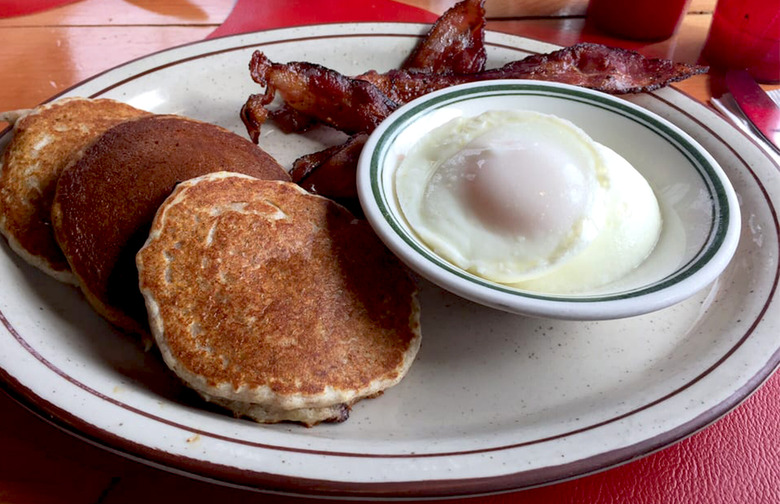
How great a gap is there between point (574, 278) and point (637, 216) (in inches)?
8.8

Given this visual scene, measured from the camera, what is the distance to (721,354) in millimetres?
1194

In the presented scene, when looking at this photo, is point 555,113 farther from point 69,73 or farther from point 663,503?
point 69,73

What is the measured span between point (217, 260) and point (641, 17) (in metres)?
2.36

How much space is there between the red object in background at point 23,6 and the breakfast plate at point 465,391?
181cm

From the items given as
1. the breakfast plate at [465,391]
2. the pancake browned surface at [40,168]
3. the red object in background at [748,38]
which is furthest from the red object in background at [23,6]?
the red object in background at [748,38]

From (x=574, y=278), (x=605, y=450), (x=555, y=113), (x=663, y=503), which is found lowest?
(x=663, y=503)

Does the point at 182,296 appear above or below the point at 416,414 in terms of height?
above

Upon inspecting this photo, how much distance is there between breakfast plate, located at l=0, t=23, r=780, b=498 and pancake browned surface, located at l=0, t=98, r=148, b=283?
0.05m

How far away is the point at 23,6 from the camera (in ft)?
8.80

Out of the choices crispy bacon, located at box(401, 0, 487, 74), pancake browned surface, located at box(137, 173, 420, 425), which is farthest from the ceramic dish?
crispy bacon, located at box(401, 0, 487, 74)

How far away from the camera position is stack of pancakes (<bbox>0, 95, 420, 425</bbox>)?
107 cm

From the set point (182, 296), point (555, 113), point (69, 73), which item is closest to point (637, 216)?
point (555, 113)

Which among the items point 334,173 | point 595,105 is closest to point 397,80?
point 334,173

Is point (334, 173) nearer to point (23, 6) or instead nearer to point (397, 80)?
point (397, 80)
